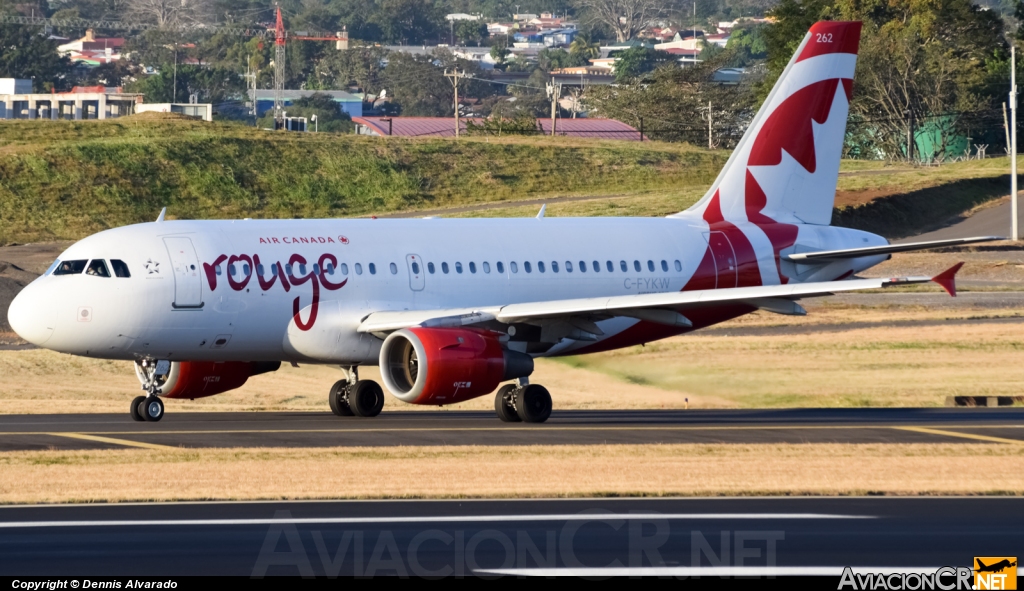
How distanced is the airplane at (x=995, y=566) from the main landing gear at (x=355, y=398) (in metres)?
19.7

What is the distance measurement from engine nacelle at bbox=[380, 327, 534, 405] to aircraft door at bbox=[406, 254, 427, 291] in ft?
7.21

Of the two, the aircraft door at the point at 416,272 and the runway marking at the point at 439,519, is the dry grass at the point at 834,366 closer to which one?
the aircraft door at the point at 416,272

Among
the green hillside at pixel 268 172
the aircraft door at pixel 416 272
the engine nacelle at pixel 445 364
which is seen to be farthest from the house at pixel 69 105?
the engine nacelle at pixel 445 364

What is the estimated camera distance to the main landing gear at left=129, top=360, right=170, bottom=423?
103 feet

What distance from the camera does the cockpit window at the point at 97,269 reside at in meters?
30.7

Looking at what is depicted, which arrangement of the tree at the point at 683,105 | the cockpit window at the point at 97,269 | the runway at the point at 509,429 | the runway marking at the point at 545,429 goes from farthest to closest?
1. the tree at the point at 683,105
2. the cockpit window at the point at 97,269
3. the runway marking at the point at 545,429
4. the runway at the point at 509,429

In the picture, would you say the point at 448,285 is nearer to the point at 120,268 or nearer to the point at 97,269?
the point at 120,268

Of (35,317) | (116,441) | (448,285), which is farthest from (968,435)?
(35,317)

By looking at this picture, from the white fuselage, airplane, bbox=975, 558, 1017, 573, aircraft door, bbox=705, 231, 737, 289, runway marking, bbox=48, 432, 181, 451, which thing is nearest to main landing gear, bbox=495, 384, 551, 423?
the white fuselage

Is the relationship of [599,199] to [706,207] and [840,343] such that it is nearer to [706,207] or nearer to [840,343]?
[840,343]

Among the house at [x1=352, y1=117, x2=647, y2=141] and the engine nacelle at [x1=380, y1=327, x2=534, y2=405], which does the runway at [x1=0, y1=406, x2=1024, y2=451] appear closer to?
the engine nacelle at [x1=380, y1=327, x2=534, y2=405]

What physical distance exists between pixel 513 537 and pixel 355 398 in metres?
17.0

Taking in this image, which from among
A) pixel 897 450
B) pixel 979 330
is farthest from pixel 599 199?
pixel 897 450

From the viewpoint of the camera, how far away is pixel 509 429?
30.5 m
